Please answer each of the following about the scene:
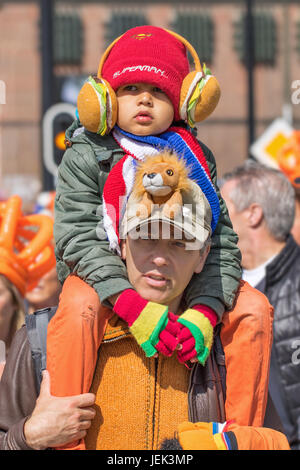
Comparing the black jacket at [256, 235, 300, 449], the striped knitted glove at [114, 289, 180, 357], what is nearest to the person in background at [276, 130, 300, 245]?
the black jacket at [256, 235, 300, 449]

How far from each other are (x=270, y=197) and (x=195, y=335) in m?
2.31

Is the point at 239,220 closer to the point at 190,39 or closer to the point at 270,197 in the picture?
the point at 270,197

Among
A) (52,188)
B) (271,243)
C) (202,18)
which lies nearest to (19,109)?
(202,18)

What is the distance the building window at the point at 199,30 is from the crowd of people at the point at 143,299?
17.9 meters

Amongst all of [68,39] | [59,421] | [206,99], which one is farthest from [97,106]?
[68,39]

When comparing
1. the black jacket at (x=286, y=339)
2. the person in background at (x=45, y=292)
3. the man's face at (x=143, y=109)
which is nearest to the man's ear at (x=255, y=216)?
the black jacket at (x=286, y=339)

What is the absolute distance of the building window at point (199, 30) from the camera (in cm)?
2042

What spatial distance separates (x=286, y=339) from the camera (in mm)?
4309

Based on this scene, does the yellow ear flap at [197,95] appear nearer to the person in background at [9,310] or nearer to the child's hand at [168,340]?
the child's hand at [168,340]

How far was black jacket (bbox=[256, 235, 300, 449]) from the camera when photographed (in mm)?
4230

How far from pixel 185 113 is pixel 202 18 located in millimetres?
18760

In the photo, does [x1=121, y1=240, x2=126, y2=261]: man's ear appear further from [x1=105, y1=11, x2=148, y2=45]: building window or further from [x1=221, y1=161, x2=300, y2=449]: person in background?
[x1=105, y1=11, x2=148, y2=45]: building window

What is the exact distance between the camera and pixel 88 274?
256 cm

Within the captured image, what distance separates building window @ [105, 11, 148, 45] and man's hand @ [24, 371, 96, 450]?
17.9m
